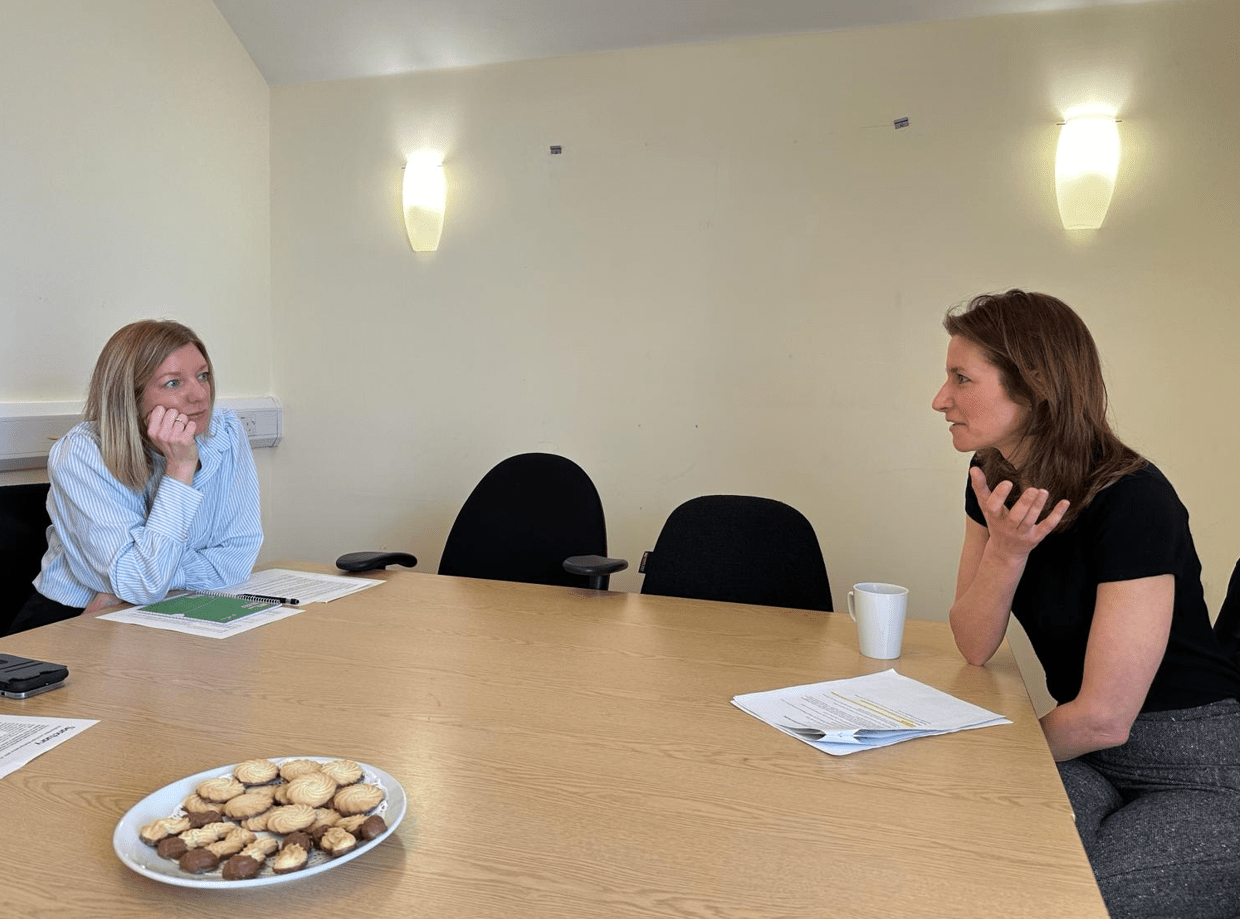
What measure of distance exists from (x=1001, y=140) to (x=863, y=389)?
0.85 m

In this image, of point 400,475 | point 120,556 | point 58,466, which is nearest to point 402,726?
point 120,556

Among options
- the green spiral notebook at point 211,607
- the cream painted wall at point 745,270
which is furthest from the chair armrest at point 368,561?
the cream painted wall at point 745,270

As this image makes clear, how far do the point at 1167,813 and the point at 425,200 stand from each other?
9.66 feet

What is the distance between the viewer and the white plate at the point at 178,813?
0.86m

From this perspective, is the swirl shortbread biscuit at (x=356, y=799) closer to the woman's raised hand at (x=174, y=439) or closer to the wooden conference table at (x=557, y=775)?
the wooden conference table at (x=557, y=775)

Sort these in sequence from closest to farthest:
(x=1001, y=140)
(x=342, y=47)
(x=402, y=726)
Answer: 1. (x=402, y=726)
2. (x=1001, y=140)
3. (x=342, y=47)

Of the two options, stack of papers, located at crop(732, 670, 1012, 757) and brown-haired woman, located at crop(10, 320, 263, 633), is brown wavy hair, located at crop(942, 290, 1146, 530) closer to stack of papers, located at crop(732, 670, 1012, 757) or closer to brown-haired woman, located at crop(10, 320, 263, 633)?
stack of papers, located at crop(732, 670, 1012, 757)

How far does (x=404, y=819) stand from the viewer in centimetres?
105

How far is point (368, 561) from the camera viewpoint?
241 centimetres

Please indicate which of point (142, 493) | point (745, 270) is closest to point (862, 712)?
point (142, 493)

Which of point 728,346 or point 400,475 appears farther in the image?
point 400,475

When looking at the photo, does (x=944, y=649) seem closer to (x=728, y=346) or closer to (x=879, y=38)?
(x=728, y=346)

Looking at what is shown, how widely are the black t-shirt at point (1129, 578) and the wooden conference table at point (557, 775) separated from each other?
11 cm

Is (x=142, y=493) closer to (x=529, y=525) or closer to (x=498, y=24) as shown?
(x=529, y=525)
